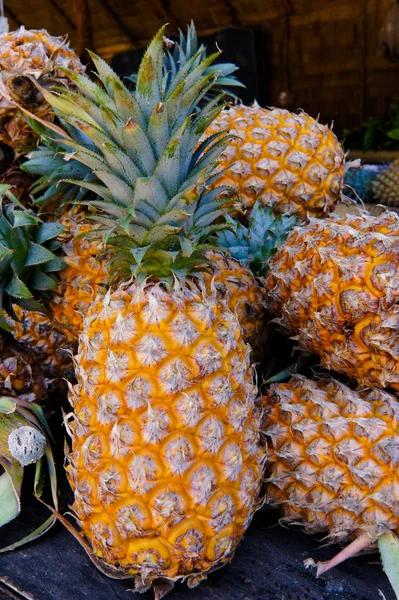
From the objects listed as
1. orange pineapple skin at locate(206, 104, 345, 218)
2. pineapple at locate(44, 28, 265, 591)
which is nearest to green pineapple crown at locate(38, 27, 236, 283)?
pineapple at locate(44, 28, 265, 591)

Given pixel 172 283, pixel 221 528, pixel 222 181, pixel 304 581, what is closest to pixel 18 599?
pixel 221 528

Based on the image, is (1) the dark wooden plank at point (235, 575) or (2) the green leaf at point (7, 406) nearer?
(1) the dark wooden plank at point (235, 575)

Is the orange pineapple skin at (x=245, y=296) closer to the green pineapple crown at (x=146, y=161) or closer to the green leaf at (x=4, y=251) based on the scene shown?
the green pineapple crown at (x=146, y=161)

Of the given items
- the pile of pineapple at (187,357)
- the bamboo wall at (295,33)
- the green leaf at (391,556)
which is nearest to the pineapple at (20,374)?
the pile of pineapple at (187,357)

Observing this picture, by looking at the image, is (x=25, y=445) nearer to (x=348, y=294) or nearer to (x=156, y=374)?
(x=156, y=374)

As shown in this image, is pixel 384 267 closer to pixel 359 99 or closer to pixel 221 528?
pixel 221 528

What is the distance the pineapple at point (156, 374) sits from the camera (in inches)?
38.9

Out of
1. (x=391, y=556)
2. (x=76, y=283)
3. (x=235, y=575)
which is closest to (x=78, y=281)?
(x=76, y=283)

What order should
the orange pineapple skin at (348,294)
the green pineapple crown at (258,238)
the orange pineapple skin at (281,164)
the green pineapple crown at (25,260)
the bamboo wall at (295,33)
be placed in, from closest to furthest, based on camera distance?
the orange pineapple skin at (348,294) → the green pineapple crown at (25,260) → the green pineapple crown at (258,238) → the orange pineapple skin at (281,164) → the bamboo wall at (295,33)

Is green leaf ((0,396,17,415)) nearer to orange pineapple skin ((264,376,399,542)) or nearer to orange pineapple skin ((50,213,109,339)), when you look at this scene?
orange pineapple skin ((50,213,109,339))

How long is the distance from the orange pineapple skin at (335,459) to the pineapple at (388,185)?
4.41 metres

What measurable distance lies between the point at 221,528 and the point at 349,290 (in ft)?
1.89

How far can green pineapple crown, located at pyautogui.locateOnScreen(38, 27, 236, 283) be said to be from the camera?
103 cm

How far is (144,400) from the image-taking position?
989 mm
